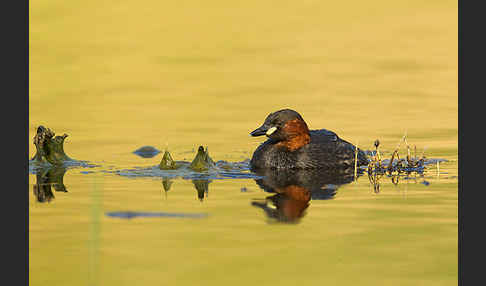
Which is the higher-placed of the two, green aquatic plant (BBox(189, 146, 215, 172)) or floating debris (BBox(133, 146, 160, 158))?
floating debris (BBox(133, 146, 160, 158))

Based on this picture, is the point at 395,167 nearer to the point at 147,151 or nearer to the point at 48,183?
the point at 147,151

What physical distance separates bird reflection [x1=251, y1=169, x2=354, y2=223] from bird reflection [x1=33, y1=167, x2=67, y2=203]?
2.98 m

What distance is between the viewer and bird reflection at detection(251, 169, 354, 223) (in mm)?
11789

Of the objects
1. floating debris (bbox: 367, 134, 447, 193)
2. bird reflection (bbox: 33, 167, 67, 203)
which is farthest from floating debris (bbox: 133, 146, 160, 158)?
floating debris (bbox: 367, 134, 447, 193)

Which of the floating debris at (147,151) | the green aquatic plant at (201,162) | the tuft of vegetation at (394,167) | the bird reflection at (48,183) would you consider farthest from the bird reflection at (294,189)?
the bird reflection at (48,183)

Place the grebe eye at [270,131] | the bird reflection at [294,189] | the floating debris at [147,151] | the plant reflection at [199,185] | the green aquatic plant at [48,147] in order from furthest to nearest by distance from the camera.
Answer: the floating debris at [147,151] < the grebe eye at [270,131] < the green aquatic plant at [48,147] < the plant reflection at [199,185] < the bird reflection at [294,189]

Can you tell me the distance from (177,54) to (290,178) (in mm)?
15570

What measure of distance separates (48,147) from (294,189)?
4.77 metres

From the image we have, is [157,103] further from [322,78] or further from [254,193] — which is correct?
[254,193]

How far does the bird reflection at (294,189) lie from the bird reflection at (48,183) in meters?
2.98

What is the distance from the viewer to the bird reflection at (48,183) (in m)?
13.1

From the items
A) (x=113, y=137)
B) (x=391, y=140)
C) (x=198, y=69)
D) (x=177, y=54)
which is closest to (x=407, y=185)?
(x=391, y=140)

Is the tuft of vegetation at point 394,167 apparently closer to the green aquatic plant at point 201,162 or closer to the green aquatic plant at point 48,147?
the green aquatic plant at point 201,162

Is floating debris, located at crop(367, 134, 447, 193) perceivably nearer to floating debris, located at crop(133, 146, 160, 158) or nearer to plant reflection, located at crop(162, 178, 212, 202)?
plant reflection, located at crop(162, 178, 212, 202)
